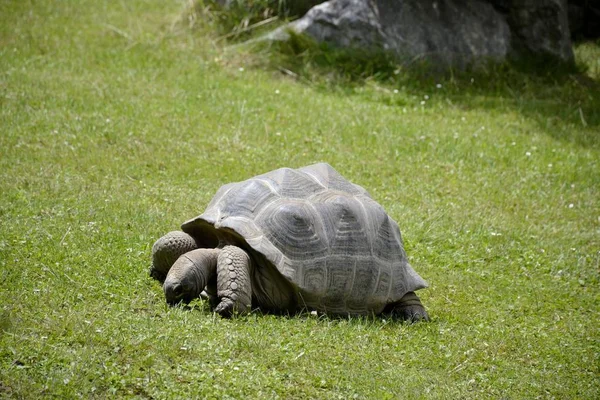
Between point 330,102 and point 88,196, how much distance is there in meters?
4.69

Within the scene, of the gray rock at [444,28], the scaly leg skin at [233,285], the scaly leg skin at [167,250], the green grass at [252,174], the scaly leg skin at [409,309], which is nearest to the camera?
the green grass at [252,174]

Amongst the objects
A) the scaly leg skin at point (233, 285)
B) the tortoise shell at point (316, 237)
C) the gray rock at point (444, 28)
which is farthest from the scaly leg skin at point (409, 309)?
the gray rock at point (444, 28)

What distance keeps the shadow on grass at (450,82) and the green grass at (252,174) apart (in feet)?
0.14

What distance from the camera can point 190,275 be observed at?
17.7ft

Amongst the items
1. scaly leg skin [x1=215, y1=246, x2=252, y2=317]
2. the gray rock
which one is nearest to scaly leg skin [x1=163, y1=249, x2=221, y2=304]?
scaly leg skin [x1=215, y1=246, x2=252, y2=317]

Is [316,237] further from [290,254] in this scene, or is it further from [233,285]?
[233,285]

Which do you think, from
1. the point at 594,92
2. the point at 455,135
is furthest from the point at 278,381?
the point at 594,92

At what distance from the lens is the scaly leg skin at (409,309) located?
19.8ft

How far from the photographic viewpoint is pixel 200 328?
16.5 ft

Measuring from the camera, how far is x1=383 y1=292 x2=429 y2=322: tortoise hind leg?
6043 millimetres

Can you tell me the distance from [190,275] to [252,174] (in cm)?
345

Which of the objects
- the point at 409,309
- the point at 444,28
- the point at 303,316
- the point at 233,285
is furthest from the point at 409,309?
the point at 444,28

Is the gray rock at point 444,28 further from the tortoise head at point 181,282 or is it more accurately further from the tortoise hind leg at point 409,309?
the tortoise head at point 181,282

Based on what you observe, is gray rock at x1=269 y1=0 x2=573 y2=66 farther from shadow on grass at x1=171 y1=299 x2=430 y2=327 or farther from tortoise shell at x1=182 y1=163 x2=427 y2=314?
shadow on grass at x1=171 y1=299 x2=430 y2=327
